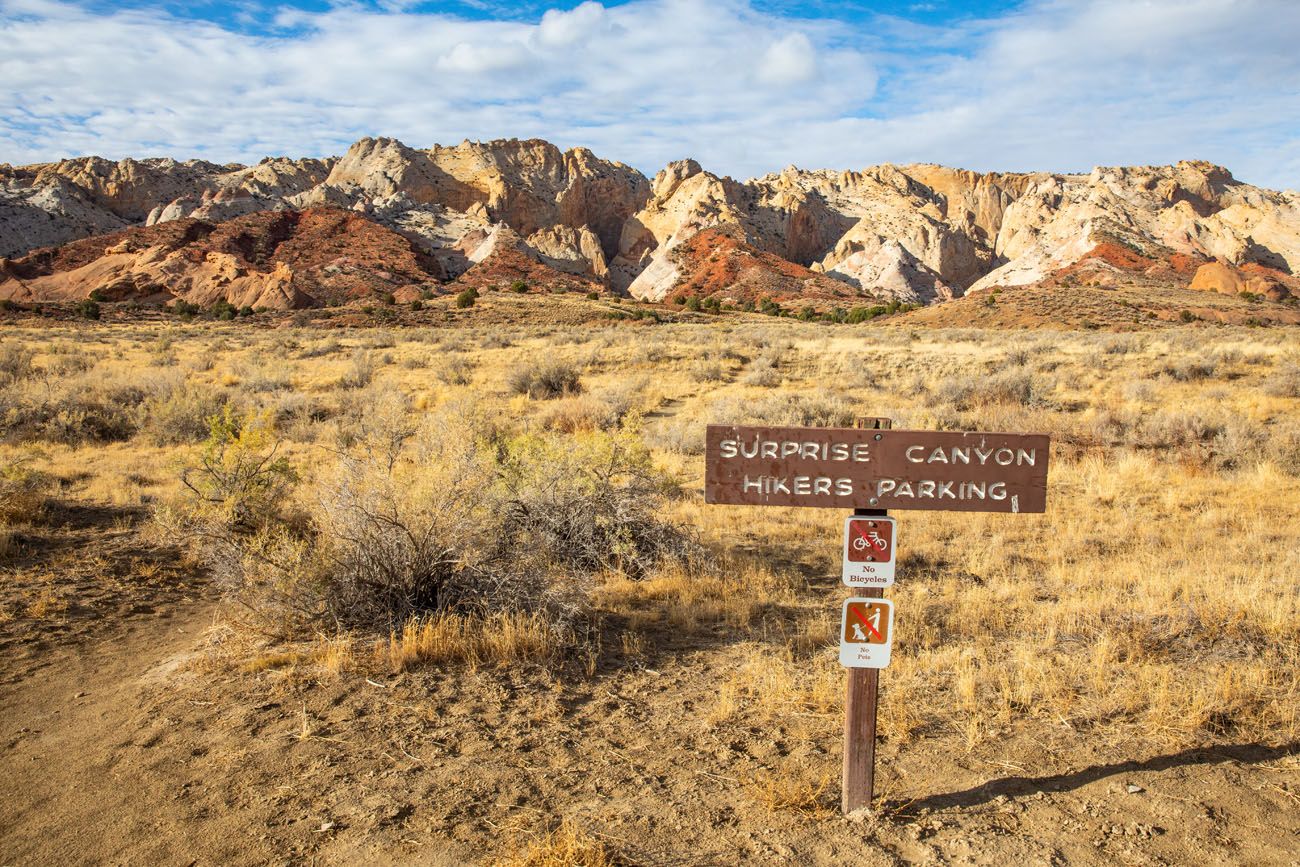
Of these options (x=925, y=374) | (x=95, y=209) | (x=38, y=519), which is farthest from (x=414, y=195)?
(x=38, y=519)

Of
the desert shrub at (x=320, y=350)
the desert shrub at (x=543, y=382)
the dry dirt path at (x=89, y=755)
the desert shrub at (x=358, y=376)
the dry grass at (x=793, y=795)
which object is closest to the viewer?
the dry dirt path at (x=89, y=755)

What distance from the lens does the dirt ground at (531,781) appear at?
10.4 feet

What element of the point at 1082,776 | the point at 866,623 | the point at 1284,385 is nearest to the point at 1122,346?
the point at 1284,385

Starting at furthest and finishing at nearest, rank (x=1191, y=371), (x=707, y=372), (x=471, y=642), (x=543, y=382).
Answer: (x=707, y=372) < (x=543, y=382) < (x=1191, y=371) < (x=471, y=642)

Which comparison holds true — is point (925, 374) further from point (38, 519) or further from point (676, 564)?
point (38, 519)

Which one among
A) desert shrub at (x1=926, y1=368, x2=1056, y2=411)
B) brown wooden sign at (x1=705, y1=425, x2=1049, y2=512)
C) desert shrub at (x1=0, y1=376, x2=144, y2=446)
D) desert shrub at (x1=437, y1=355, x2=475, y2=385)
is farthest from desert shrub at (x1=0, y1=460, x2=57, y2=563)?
desert shrub at (x1=926, y1=368, x2=1056, y2=411)

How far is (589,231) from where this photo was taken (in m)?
87.6

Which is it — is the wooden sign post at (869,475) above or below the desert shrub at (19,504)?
above

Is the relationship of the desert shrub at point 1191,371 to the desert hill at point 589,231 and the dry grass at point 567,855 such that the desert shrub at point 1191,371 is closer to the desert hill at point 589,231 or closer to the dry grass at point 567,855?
the dry grass at point 567,855

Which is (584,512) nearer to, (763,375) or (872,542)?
(872,542)

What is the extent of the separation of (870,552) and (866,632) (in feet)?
1.10

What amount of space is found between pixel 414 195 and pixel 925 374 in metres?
77.0

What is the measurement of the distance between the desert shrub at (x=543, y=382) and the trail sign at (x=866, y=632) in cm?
1393

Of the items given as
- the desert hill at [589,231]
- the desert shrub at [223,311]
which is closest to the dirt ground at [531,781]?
the desert shrub at [223,311]
